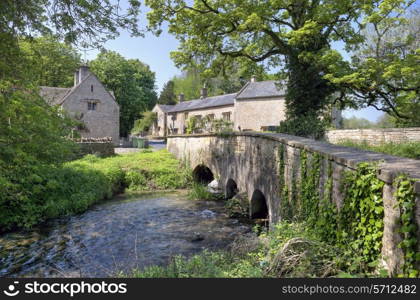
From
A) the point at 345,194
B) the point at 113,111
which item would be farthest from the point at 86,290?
the point at 113,111

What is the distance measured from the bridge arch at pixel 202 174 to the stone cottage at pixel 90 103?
750 inches

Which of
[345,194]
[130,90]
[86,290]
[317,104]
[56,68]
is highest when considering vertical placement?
[56,68]

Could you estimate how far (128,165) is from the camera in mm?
19922

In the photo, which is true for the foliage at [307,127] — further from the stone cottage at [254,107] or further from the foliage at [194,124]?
the stone cottage at [254,107]

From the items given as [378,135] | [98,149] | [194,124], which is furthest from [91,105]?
[378,135]

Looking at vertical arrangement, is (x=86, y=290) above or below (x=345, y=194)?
below

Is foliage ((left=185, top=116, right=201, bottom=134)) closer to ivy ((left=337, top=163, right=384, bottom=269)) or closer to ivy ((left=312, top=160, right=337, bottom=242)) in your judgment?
ivy ((left=312, top=160, right=337, bottom=242))

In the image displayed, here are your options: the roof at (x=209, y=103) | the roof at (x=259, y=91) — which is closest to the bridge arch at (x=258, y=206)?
the roof at (x=259, y=91)

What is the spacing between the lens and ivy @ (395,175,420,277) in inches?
113

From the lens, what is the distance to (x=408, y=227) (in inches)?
114

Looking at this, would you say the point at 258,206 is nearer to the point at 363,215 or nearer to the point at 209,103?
the point at 363,215

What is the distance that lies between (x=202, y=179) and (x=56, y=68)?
107 feet

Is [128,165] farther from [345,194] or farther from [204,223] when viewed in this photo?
[345,194]

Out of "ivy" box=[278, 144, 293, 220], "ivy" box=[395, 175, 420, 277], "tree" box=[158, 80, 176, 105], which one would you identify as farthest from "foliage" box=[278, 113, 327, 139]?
"tree" box=[158, 80, 176, 105]
